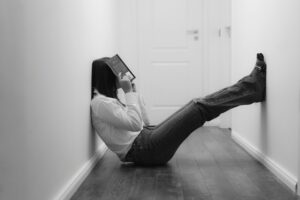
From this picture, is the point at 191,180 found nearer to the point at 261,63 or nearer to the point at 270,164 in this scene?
the point at 270,164

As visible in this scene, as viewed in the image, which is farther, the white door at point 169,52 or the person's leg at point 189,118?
the white door at point 169,52

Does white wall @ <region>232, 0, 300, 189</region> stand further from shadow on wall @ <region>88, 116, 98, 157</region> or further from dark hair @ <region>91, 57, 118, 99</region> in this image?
shadow on wall @ <region>88, 116, 98, 157</region>

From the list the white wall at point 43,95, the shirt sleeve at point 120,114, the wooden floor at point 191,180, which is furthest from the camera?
the shirt sleeve at point 120,114

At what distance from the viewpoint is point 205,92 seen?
493cm

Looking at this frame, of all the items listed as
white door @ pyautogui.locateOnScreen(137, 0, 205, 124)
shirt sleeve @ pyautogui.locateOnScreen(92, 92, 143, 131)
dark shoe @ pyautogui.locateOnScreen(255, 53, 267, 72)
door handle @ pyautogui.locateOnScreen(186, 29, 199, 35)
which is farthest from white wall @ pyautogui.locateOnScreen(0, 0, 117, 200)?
door handle @ pyautogui.locateOnScreen(186, 29, 199, 35)

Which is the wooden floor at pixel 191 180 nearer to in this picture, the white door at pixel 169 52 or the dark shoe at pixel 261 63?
the dark shoe at pixel 261 63

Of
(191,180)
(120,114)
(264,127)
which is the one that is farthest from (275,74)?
(120,114)

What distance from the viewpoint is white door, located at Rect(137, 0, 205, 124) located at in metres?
4.93

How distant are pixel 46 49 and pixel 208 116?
4.30 feet

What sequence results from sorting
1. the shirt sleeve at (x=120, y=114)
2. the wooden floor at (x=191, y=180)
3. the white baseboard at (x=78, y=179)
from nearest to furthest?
1. the white baseboard at (x=78, y=179)
2. the wooden floor at (x=191, y=180)
3. the shirt sleeve at (x=120, y=114)

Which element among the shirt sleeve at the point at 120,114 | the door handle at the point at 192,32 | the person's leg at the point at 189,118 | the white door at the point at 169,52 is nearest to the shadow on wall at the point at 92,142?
the shirt sleeve at the point at 120,114

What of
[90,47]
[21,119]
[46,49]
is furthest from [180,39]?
[21,119]

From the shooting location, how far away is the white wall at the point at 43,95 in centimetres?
130

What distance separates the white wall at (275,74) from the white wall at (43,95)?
3.88 feet
